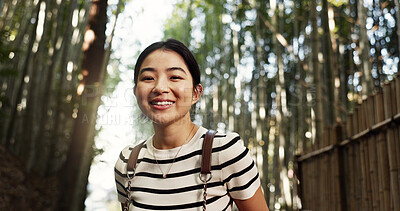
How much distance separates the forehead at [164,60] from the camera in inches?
36.3

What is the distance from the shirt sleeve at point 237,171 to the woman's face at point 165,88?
124 mm

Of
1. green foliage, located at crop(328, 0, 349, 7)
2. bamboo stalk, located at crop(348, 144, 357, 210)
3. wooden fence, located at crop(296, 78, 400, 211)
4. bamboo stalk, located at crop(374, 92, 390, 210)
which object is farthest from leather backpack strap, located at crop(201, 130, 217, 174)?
green foliage, located at crop(328, 0, 349, 7)

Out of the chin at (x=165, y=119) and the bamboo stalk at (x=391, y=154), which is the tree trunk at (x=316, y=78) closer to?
the bamboo stalk at (x=391, y=154)

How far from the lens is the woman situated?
0.88 meters

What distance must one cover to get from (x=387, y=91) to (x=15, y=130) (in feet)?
14.3

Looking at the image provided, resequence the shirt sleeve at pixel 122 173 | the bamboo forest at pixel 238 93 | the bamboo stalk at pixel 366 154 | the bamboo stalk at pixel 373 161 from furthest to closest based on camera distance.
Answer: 1. the bamboo stalk at pixel 366 154
2. the bamboo stalk at pixel 373 161
3. the bamboo forest at pixel 238 93
4. the shirt sleeve at pixel 122 173

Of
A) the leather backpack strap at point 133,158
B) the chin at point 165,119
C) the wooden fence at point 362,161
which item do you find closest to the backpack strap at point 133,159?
the leather backpack strap at point 133,158

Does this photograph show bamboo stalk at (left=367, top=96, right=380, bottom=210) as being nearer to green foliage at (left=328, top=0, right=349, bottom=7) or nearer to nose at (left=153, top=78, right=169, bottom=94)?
nose at (left=153, top=78, right=169, bottom=94)

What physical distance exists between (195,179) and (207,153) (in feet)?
0.20

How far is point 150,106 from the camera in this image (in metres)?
0.91

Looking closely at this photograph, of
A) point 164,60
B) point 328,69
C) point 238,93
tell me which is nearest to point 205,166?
point 164,60

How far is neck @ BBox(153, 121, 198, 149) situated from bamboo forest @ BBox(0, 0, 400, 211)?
0.15 m

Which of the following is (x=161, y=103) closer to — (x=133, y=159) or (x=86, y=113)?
(x=133, y=159)

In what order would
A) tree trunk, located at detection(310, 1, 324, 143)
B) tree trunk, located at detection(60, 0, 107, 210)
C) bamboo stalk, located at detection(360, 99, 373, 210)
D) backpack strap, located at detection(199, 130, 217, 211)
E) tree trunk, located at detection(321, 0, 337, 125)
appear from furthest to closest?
tree trunk, located at detection(321, 0, 337, 125)
tree trunk, located at detection(310, 1, 324, 143)
bamboo stalk, located at detection(360, 99, 373, 210)
tree trunk, located at detection(60, 0, 107, 210)
backpack strap, located at detection(199, 130, 217, 211)
